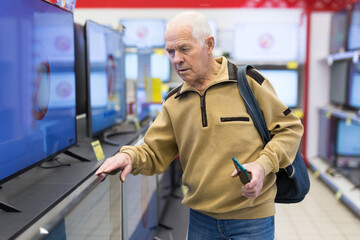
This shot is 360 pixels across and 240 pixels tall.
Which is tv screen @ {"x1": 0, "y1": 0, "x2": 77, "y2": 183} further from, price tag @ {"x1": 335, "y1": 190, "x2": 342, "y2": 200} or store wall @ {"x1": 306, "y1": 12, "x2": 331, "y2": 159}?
store wall @ {"x1": 306, "y1": 12, "x2": 331, "y2": 159}

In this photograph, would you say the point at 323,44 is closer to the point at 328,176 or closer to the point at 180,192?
the point at 328,176

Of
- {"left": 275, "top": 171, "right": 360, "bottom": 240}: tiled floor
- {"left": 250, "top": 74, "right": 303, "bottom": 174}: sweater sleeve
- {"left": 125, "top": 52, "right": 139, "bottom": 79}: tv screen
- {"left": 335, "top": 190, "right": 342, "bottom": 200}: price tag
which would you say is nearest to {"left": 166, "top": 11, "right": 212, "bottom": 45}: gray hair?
{"left": 250, "top": 74, "right": 303, "bottom": 174}: sweater sleeve

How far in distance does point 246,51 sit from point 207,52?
12.8 ft

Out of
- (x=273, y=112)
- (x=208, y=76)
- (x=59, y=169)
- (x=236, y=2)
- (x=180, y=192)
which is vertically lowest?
(x=180, y=192)

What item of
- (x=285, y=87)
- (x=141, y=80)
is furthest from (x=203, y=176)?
(x=285, y=87)

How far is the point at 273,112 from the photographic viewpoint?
1.44 metres

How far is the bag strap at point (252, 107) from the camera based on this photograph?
4.64 ft

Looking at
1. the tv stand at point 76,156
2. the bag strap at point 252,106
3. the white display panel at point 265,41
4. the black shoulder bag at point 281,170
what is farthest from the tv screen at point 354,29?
the tv stand at point 76,156

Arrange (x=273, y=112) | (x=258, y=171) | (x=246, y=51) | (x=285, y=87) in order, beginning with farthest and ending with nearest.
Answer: (x=246, y=51)
(x=285, y=87)
(x=273, y=112)
(x=258, y=171)

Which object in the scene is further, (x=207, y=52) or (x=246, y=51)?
(x=246, y=51)

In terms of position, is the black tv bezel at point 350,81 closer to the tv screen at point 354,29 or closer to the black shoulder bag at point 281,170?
the tv screen at point 354,29

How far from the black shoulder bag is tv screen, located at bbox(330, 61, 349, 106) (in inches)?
130

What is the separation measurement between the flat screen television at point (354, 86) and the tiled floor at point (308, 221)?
3.61ft

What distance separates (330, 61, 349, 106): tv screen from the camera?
14.8 feet
